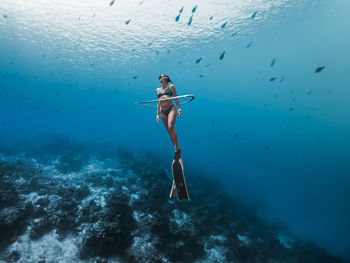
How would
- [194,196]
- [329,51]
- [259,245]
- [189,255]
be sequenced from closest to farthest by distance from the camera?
[189,255], [259,245], [194,196], [329,51]

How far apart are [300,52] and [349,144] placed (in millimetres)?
54238

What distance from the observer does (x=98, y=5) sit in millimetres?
16031

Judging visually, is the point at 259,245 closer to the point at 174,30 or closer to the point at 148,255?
the point at 148,255

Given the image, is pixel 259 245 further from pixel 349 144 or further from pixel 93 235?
pixel 349 144

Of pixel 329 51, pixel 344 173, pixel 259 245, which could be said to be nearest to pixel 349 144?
pixel 344 173

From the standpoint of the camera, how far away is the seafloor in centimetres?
721

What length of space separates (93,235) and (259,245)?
1002cm

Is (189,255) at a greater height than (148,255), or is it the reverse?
(148,255)

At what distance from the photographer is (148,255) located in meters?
7.46

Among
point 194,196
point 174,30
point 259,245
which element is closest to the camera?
point 259,245

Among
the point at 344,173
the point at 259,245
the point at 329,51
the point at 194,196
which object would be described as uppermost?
the point at 329,51

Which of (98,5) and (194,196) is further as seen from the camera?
(98,5)

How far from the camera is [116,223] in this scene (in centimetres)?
852

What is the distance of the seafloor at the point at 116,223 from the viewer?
23.6 ft
